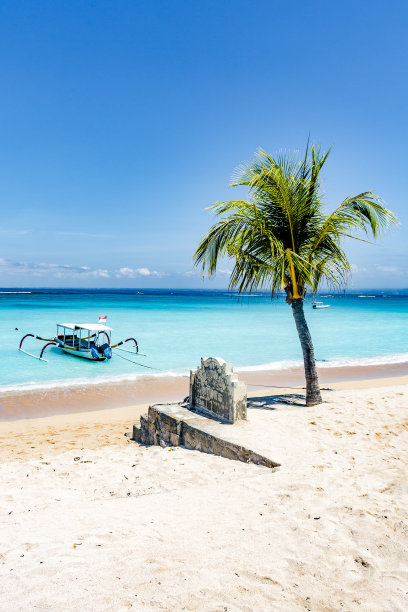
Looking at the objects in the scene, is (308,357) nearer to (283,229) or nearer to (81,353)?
(283,229)

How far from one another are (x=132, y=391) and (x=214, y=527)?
10269mm

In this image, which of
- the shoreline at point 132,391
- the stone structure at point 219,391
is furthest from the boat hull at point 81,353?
the stone structure at point 219,391

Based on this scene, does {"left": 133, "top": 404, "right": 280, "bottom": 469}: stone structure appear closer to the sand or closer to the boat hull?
the sand

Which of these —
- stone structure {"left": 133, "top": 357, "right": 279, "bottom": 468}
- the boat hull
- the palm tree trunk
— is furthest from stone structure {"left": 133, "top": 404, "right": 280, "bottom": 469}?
the boat hull

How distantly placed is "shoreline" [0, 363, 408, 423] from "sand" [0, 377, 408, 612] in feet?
15.0

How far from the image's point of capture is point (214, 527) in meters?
4.02

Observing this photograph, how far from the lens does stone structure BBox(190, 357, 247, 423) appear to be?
7406 mm

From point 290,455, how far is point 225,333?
1046 inches

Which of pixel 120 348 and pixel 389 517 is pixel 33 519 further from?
pixel 120 348

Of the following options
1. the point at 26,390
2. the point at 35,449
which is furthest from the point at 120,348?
the point at 35,449

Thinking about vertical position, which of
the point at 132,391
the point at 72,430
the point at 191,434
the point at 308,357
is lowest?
the point at 132,391

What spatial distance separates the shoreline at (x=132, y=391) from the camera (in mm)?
11842

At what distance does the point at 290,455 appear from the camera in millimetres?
6008

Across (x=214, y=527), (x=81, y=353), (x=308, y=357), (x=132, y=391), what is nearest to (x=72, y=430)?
(x=132, y=391)
